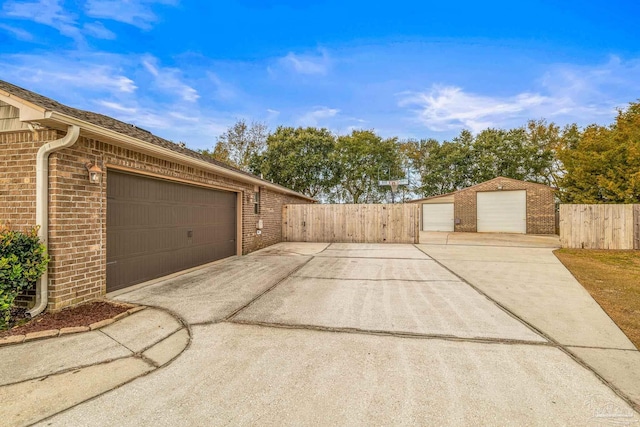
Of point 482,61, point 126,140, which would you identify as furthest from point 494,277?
point 482,61

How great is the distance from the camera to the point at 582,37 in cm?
1040

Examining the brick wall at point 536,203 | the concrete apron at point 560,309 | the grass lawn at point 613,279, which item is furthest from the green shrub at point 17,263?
the brick wall at point 536,203

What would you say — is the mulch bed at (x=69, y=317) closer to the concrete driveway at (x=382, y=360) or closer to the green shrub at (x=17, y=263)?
the green shrub at (x=17, y=263)

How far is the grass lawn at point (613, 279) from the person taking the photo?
3654 mm

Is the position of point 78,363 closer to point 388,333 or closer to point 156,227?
point 388,333

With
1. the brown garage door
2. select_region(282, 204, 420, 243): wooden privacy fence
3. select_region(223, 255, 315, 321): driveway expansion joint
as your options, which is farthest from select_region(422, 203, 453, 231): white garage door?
the brown garage door

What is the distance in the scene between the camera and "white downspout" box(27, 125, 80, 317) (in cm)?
346

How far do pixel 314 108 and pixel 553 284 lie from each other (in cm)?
1619

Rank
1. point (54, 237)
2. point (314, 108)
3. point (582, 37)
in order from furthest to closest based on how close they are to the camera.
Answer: point (314, 108)
point (582, 37)
point (54, 237)

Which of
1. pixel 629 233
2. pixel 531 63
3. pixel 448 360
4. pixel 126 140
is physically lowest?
pixel 448 360

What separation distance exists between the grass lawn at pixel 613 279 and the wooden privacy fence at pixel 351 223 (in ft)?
16.7

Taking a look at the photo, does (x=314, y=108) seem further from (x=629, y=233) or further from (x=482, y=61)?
(x=629, y=233)

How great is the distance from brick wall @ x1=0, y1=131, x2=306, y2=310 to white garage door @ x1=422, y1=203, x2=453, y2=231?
18.9 metres

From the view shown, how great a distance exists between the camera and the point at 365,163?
24188 mm
